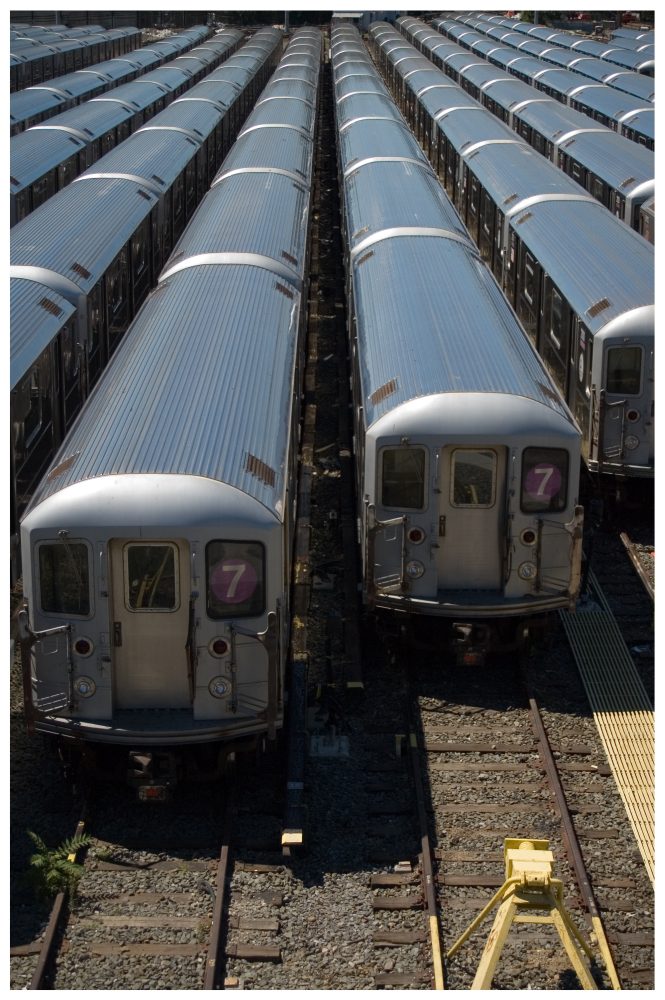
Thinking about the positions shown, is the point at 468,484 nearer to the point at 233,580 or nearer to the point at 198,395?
the point at 198,395

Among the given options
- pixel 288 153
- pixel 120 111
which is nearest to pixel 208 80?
pixel 120 111

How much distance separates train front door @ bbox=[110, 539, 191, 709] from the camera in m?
8.62

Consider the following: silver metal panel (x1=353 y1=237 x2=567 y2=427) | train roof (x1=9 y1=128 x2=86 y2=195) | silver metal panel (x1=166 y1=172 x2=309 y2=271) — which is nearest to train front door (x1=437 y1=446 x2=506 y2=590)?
silver metal panel (x1=353 y1=237 x2=567 y2=427)

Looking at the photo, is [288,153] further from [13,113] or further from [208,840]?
[208,840]

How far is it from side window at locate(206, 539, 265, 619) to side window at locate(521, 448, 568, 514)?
2916 millimetres

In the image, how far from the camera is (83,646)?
28.7 feet

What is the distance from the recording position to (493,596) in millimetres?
10844

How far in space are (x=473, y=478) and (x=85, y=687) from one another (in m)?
3.83

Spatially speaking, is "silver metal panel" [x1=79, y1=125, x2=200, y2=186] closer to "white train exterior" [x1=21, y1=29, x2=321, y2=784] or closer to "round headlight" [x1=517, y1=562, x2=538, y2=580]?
"white train exterior" [x1=21, y1=29, x2=321, y2=784]

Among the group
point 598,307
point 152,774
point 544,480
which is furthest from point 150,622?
point 598,307

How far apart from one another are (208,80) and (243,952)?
31856 millimetres

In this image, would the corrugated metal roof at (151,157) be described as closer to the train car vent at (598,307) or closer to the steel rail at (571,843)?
the train car vent at (598,307)

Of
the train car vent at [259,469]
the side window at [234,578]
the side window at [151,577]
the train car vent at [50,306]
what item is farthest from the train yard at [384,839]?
the train car vent at [50,306]

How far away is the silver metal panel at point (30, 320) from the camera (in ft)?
36.8
